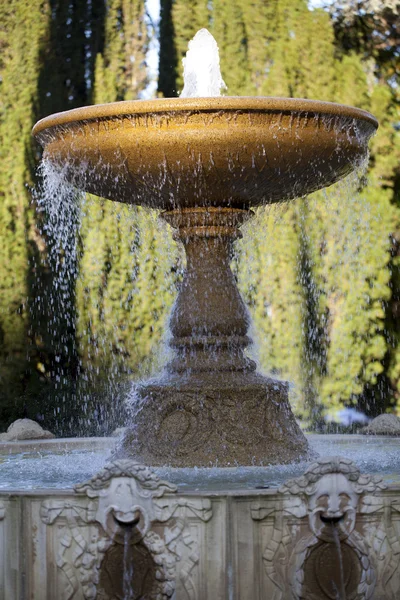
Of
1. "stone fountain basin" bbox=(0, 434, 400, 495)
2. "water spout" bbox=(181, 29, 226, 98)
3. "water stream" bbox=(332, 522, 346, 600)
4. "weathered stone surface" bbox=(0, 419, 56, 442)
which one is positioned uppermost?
"water spout" bbox=(181, 29, 226, 98)

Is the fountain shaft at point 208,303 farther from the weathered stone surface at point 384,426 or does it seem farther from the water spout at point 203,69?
the weathered stone surface at point 384,426

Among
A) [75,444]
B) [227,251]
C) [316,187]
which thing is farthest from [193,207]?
[75,444]

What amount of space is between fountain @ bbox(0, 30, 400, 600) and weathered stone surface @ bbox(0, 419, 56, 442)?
38 cm

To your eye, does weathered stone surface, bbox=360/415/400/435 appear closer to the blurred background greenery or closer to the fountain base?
the blurred background greenery

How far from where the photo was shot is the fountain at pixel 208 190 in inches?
163

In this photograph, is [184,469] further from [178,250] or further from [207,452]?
[178,250]

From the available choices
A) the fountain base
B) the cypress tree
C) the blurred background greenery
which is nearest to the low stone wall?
the fountain base

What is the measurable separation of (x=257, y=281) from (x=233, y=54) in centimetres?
192

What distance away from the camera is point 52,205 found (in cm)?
727

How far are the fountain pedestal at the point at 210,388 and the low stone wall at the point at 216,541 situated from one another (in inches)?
49.8

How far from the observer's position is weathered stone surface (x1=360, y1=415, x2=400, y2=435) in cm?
595

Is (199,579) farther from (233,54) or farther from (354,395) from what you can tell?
(233,54)

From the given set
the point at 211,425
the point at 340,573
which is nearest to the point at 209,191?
the point at 211,425

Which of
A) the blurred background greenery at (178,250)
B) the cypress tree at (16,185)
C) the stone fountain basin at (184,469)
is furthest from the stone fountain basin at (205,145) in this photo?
the cypress tree at (16,185)
